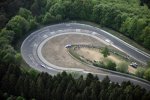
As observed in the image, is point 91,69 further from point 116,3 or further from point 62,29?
point 116,3

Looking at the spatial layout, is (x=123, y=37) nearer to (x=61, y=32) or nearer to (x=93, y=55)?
(x=93, y=55)

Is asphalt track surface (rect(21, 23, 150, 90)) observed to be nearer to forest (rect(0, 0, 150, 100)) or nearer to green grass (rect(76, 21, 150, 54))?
green grass (rect(76, 21, 150, 54))

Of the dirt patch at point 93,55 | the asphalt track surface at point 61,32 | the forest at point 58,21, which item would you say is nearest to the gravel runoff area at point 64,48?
the asphalt track surface at point 61,32

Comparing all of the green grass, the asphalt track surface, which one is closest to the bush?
the asphalt track surface

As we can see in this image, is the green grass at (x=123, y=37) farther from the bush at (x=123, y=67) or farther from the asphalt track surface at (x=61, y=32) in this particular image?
the bush at (x=123, y=67)

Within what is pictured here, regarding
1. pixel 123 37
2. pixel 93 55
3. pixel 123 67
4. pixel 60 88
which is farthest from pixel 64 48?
pixel 60 88
